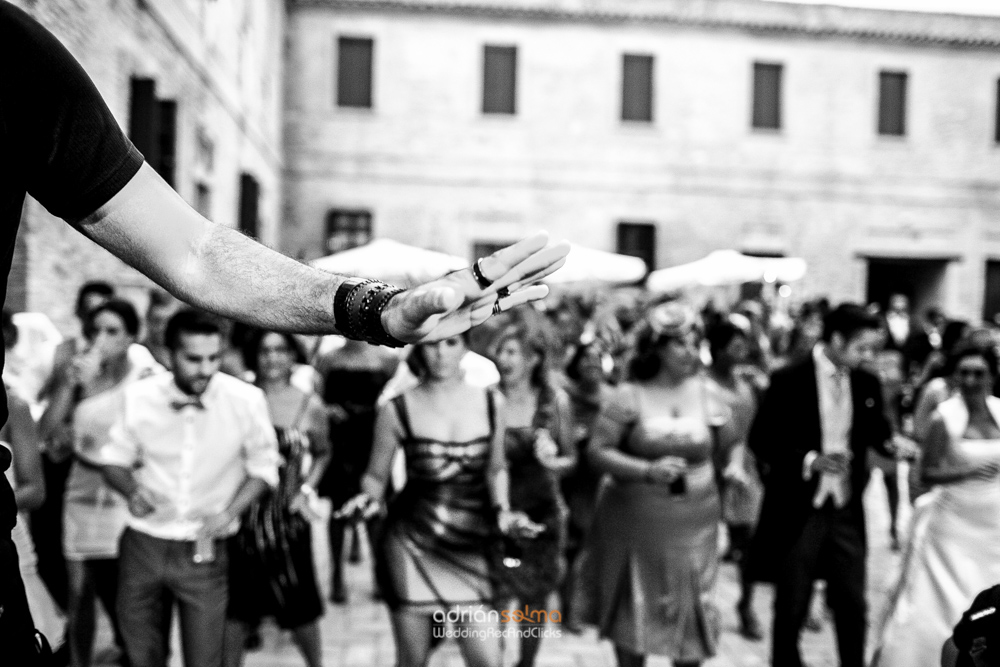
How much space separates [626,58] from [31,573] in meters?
20.2

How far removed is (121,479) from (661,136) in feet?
63.7

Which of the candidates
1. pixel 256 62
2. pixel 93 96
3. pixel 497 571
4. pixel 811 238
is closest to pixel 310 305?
pixel 93 96

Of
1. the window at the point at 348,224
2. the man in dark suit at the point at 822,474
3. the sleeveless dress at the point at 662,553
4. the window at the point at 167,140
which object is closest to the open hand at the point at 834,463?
the man in dark suit at the point at 822,474

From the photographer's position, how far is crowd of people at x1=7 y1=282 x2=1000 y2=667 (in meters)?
3.89

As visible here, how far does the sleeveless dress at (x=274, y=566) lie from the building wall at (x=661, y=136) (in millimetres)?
17245

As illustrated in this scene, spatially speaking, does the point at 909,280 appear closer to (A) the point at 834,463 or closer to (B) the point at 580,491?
(B) the point at 580,491

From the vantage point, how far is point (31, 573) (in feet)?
11.3

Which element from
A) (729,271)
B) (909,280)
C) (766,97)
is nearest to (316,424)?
(729,271)

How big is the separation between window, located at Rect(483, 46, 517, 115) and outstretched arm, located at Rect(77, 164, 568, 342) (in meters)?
20.7

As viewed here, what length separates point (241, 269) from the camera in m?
1.60

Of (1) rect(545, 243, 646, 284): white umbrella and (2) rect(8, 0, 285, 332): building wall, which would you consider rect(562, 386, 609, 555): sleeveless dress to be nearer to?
(2) rect(8, 0, 285, 332): building wall

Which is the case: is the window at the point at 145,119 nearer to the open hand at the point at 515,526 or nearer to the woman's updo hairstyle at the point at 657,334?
the woman's updo hairstyle at the point at 657,334

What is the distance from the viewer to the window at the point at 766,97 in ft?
72.7

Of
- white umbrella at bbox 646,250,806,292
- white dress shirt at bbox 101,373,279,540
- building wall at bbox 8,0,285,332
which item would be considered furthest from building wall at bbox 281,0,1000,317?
white dress shirt at bbox 101,373,279,540
